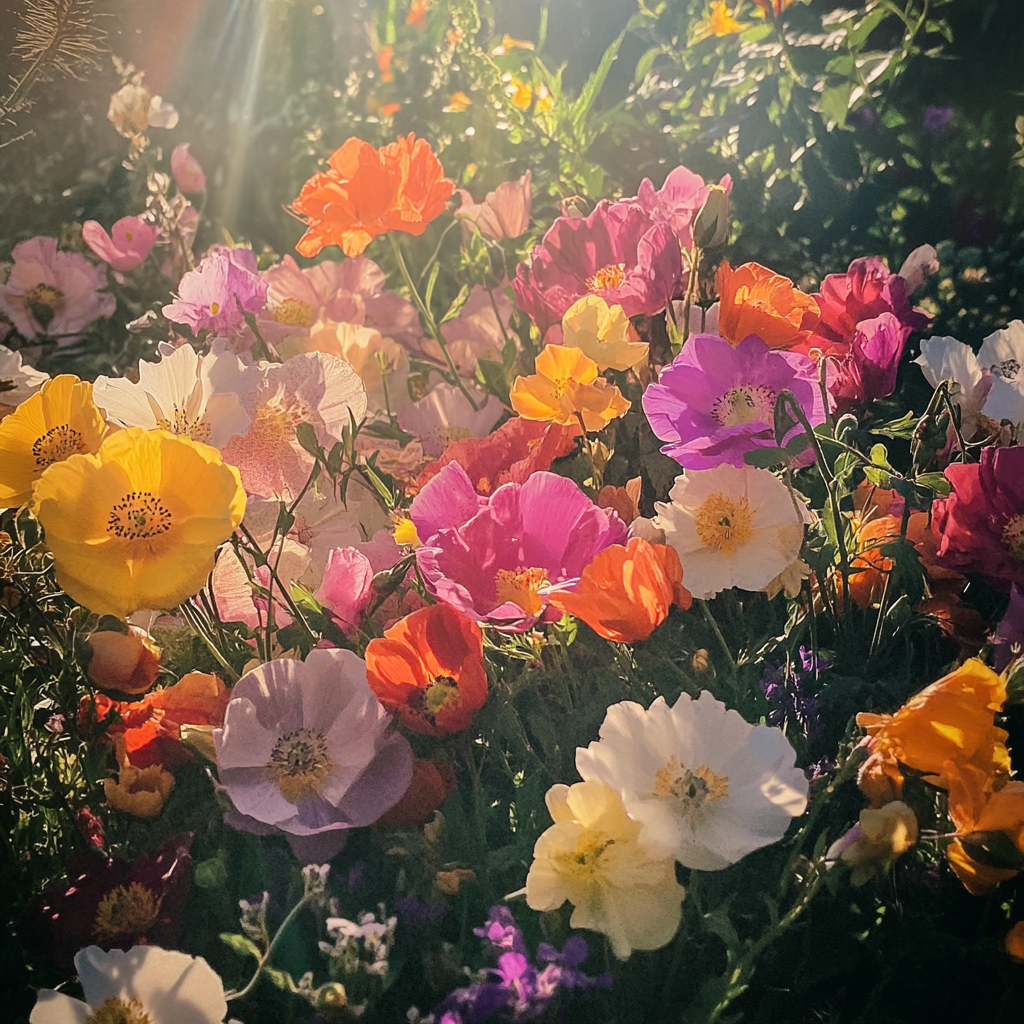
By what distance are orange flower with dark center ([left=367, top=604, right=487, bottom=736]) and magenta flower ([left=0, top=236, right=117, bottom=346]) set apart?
957 mm

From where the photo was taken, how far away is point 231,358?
0.79m

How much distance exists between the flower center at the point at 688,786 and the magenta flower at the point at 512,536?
0.14 metres

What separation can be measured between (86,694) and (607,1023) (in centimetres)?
53

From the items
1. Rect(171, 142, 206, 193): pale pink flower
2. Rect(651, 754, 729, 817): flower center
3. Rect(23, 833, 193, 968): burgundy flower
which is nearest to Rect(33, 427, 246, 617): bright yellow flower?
Rect(23, 833, 193, 968): burgundy flower

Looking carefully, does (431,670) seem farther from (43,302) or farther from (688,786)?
(43,302)

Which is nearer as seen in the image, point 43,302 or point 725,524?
point 725,524

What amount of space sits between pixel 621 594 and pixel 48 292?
44.8 inches

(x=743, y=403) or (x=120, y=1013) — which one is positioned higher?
(x=743, y=403)

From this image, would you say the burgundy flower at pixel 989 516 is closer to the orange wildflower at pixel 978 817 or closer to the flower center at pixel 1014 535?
the flower center at pixel 1014 535

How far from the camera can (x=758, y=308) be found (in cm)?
83

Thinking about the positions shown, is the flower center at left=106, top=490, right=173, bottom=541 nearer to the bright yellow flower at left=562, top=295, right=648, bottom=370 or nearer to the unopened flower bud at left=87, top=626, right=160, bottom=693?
the unopened flower bud at left=87, top=626, right=160, bottom=693

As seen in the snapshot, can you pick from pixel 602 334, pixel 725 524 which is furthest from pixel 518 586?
pixel 602 334

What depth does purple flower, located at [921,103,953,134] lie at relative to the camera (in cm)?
163

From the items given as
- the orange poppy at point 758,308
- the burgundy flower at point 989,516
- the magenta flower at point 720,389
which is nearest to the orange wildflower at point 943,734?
the burgundy flower at point 989,516
